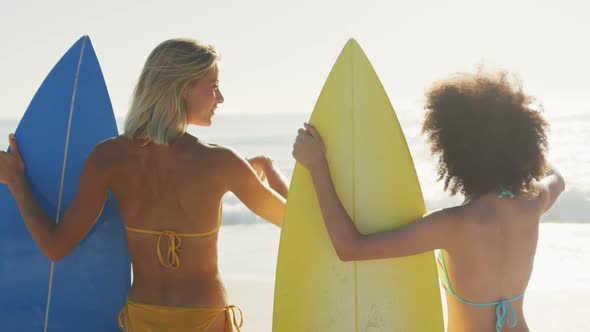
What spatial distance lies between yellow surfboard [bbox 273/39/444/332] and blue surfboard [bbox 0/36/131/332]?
711mm

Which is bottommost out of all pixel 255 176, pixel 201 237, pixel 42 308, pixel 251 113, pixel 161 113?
pixel 42 308

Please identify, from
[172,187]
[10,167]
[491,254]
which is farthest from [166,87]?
[491,254]

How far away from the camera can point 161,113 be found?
2094 millimetres

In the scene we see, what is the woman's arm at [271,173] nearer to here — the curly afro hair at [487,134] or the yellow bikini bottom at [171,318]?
the yellow bikini bottom at [171,318]

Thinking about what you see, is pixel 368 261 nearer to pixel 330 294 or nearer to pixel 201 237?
pixel 330 294

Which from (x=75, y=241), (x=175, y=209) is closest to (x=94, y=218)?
(x=75, y=241)

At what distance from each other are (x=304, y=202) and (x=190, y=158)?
42 cm

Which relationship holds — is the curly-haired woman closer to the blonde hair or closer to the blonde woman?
the blonde woman

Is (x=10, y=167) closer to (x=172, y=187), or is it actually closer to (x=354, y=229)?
(x=172, y=187)

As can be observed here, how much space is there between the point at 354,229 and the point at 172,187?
540mm

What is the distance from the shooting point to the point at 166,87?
6.86 ft

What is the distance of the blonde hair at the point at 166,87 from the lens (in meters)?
2.08

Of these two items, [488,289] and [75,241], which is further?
[75,241]

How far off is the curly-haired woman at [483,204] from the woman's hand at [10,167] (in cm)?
132
